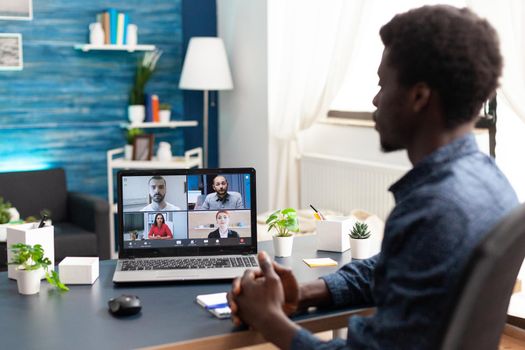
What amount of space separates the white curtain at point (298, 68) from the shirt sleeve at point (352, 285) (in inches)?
103

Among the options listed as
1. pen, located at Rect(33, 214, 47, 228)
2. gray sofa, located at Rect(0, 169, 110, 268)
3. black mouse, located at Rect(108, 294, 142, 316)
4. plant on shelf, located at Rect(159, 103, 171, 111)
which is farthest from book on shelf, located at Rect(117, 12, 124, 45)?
black mouse, located at Rect(108, 294, 142, 316)

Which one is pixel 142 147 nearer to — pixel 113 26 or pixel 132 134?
pixel 132 134

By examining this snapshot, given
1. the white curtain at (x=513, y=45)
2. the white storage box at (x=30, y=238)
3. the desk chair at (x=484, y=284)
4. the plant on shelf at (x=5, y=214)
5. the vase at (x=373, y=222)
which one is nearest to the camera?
the desk chair at (x=484, y=284)

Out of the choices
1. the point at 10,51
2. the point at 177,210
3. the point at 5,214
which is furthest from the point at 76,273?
the point at 10,51

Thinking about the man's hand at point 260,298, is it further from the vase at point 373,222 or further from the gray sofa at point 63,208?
the gray sofa at point 63,208

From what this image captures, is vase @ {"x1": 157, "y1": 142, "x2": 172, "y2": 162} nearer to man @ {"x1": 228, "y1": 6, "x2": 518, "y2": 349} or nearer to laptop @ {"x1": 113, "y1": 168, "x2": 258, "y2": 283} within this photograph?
laptop @ {"x1": 113, "y1": 168, "x2": 258, "y2": 283}

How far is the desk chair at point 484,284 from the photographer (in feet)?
3.42

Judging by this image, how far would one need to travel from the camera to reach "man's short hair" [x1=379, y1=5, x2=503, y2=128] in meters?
1.22

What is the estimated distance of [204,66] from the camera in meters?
4.93

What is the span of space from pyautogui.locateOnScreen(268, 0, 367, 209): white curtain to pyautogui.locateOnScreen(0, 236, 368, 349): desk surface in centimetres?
249

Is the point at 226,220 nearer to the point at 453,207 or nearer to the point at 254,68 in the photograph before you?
the point at 453,207

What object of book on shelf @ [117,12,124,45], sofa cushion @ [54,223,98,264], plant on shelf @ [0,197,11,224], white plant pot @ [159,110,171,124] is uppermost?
book on shelf @ [117,12,124,45]

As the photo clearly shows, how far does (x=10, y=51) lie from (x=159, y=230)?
302 centimetres

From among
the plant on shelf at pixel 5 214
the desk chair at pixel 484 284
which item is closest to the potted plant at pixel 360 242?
the desk chair at pixel 484 284
